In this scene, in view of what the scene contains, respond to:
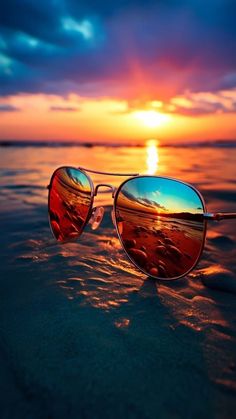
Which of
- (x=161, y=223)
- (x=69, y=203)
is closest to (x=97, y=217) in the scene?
(x=69, y=203)

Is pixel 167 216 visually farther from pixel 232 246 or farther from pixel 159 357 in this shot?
pixel 232 246

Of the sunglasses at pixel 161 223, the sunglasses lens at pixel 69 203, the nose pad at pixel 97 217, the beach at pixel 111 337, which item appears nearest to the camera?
the beach at pixel 111 337

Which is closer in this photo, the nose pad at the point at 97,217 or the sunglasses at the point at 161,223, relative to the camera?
the sunglasses at the point at 161,223

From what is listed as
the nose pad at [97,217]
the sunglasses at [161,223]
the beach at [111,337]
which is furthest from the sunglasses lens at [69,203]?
the sunglasses at [161,223]

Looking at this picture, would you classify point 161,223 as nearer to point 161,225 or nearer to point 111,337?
point 161,225

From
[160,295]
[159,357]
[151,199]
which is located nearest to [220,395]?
[159,357]

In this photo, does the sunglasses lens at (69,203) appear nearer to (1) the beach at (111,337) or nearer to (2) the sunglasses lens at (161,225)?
(1) the beach at (111,337)
